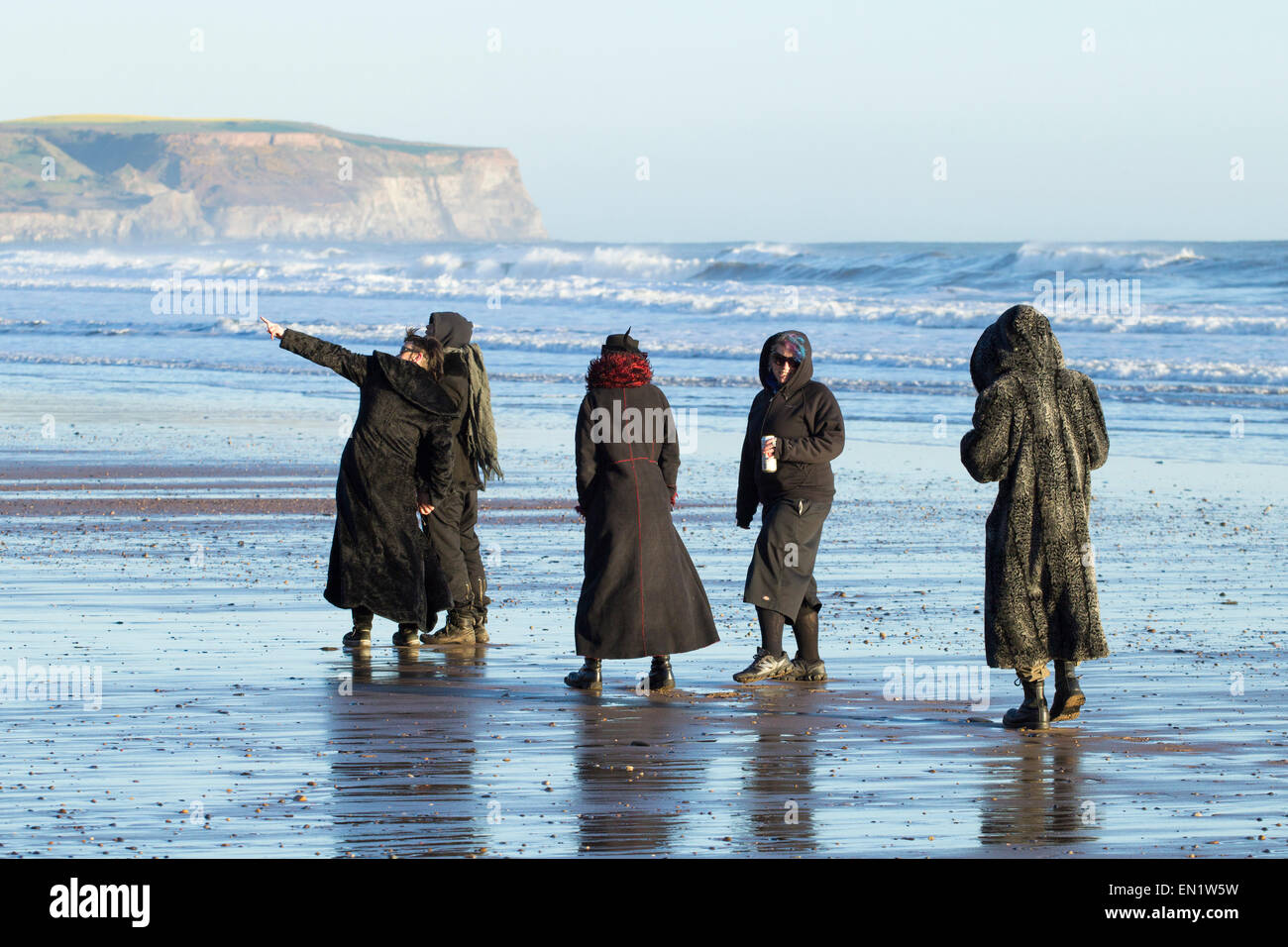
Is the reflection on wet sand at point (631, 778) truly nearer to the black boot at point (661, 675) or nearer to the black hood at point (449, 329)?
the black boot at point (661, 675)

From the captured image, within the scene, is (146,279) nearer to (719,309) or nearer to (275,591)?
(719,309)

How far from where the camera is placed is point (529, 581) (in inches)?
397

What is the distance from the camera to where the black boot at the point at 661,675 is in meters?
7.39

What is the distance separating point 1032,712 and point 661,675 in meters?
1.61

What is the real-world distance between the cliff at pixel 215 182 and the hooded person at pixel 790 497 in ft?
524

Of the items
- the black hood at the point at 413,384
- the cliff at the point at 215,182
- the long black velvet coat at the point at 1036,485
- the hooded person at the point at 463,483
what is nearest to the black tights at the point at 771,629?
the long black velvet coat at the point at 1036,485

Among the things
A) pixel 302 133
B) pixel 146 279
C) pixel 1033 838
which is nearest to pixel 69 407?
pixel 1033 838

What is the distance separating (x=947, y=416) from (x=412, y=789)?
15528 mm

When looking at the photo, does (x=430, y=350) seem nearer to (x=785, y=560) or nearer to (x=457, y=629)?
(x=457, y=629)

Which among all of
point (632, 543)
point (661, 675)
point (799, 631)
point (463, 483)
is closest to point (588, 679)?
point (661, 675)

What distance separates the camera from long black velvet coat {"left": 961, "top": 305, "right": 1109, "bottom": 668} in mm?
6629

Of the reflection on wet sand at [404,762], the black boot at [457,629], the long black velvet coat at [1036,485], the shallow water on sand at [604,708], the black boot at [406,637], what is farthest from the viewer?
the black boot at [457,629]

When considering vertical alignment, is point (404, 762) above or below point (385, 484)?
below

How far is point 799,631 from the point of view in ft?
25.1
